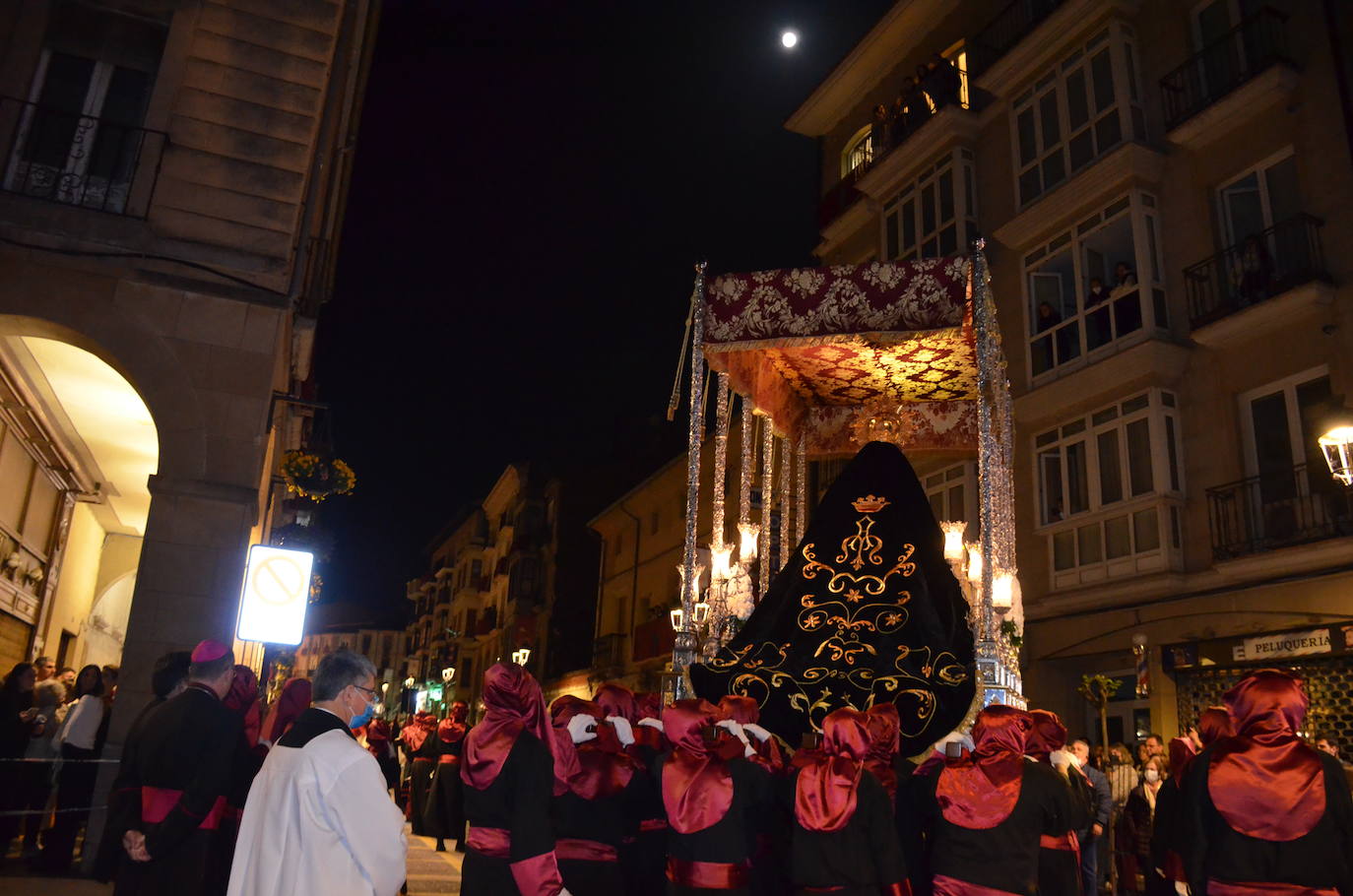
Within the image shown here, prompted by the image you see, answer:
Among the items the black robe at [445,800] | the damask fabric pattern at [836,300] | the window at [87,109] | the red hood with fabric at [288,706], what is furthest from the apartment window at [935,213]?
the red hood with fabric at [288,706]

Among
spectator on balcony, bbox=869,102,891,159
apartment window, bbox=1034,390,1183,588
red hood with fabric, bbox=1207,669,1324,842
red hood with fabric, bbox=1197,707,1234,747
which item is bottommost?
red hood with fabric, bbox=1207,669,1324,842

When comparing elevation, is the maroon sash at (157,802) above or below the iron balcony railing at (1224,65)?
below

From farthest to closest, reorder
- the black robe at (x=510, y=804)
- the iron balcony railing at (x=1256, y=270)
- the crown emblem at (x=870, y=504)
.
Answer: the iron balcony railing at (x=1256, y=270)
the crown emblem at (x=870, y=504)
the black robe at (x=510, y=804)

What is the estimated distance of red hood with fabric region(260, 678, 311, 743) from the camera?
6020 millimetres

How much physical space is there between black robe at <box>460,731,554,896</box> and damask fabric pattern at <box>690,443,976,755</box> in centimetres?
416

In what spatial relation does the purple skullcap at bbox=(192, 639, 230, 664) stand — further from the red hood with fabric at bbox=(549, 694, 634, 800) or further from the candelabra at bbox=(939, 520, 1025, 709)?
the candelabra at bbox=(939, 520, 1025, 709)

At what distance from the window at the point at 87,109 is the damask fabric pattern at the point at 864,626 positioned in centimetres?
751

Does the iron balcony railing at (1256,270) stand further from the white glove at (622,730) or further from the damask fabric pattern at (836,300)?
the white glove at (622,730)

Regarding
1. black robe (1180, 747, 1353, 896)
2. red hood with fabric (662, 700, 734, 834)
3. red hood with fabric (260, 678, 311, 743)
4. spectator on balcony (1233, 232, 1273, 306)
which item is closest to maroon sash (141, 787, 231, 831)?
red hood with fabric (260, 678, 311, 743)

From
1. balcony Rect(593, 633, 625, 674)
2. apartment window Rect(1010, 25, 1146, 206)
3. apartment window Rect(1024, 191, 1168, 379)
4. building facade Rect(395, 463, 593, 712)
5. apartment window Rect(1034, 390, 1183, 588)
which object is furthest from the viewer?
building facade Rect(395, 463, 593, 712)

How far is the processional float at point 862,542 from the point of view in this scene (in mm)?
8570

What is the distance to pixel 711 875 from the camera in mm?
4996

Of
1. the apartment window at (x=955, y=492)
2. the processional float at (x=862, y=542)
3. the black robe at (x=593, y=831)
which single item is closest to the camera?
the black robe at (x=593, y=831)

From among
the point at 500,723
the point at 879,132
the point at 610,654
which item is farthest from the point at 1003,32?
the point at 610,654
